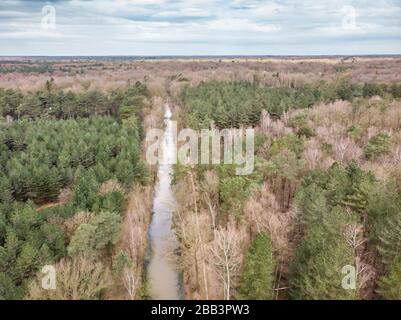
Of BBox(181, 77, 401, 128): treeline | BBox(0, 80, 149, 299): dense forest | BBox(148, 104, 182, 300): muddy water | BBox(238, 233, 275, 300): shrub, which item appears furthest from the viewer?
BBox(181, 77, 401, 128): treeline

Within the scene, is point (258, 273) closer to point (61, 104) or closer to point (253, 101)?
point (253, 101)

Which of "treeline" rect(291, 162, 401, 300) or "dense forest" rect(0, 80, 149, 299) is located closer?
"treeline" rect(291, 162, 401, 300)

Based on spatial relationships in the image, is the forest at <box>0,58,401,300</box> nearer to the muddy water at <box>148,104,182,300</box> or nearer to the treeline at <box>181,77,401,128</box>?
the muddy water at <box>148,104,182,300</box>

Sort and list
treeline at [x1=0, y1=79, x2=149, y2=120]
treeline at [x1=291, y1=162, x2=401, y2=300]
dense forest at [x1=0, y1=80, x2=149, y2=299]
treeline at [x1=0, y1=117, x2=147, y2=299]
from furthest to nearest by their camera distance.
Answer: treeline at [x1=0, y1=79, x2=149, y2=120], dense forest at [x1=0, y1=80, x2=149, y2=299], treeline at [x1=0, y1=117, x2=147, y2=299], treeline at [x1=291, y1=162, x2=401, y2=300]

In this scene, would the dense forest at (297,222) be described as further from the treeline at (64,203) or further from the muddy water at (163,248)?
the treeline at (64,203)

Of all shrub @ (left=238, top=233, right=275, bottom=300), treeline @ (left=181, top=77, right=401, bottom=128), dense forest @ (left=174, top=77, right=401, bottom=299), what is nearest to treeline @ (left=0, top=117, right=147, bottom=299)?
dense forest @ (left=174, top=77, right=401, bottom=299)

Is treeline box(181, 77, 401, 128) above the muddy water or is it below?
above

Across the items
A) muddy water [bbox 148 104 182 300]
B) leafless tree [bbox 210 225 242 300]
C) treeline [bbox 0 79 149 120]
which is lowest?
muddy water [bbox 148 104 182 300]
